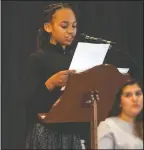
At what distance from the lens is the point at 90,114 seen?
3.00ft

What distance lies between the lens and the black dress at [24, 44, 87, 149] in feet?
3.14

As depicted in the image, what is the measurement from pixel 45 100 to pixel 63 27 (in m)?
0.19

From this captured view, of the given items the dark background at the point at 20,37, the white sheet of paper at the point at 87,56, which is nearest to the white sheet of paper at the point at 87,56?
the white sheet of paper at the point at 87,56

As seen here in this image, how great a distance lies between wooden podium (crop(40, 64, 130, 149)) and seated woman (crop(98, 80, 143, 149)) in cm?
53

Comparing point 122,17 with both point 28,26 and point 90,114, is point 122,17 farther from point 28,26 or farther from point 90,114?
point 90,114

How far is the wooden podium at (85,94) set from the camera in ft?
2.76

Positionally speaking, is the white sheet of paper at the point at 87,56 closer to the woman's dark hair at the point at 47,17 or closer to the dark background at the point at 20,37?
the woman's dark hair at the point at 47,17

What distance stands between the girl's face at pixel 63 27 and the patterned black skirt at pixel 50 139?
0.74 feet

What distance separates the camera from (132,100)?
151 cm

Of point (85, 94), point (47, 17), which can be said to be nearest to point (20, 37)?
point (47, 17)

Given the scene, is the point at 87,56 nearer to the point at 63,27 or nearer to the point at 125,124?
the point at 63,27

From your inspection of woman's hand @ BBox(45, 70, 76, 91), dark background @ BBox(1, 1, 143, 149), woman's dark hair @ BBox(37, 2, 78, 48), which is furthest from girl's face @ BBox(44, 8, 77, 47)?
dark background @ BBox(1, 1, 143, 149)

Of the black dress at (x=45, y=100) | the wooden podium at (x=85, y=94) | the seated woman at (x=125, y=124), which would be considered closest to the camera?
the wooden podium at (x=85, y=94)

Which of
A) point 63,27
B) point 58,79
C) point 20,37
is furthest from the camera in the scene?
point 20,37
